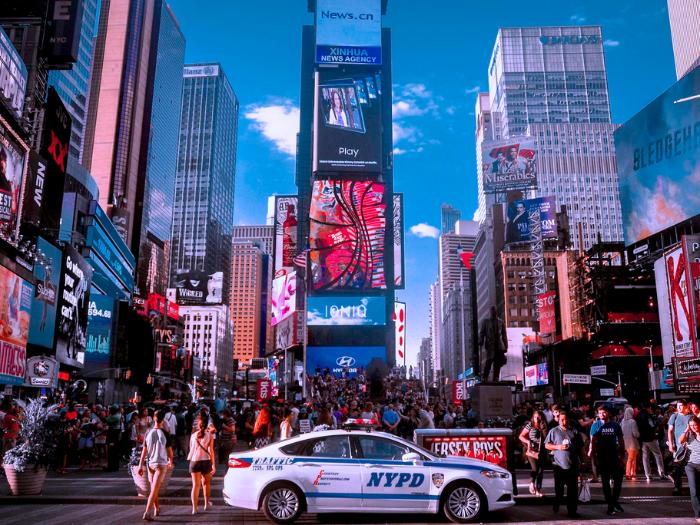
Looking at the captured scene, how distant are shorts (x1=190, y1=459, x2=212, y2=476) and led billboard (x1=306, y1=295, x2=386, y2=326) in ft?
241

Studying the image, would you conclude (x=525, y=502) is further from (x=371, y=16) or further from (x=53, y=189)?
(x=371, y=16)

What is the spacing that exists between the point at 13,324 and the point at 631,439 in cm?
2791

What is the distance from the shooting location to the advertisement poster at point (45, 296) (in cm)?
3875

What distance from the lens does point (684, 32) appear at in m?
133

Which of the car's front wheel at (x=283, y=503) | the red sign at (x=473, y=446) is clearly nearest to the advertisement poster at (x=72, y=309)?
the red sign at (x=473, y=446)

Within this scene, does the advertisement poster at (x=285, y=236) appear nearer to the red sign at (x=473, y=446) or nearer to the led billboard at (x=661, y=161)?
the led billboard at (x=661, y=161)

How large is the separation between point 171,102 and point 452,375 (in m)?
120

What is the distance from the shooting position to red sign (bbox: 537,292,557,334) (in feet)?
231

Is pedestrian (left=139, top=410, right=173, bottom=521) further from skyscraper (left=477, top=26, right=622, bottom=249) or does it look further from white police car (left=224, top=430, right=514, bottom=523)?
skyscraper (left=477, top=26, right=622, bottom=249)

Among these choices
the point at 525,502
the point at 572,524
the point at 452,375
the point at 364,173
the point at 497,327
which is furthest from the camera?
the point at 452,375

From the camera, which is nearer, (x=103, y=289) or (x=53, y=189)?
(x=53, y=189)

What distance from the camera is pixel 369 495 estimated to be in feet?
32.1

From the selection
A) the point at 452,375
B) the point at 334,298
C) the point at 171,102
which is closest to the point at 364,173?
the point at 334,298

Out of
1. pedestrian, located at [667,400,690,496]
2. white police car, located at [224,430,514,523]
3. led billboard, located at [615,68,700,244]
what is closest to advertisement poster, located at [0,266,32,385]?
white police car, located at [224,430,514,523]
